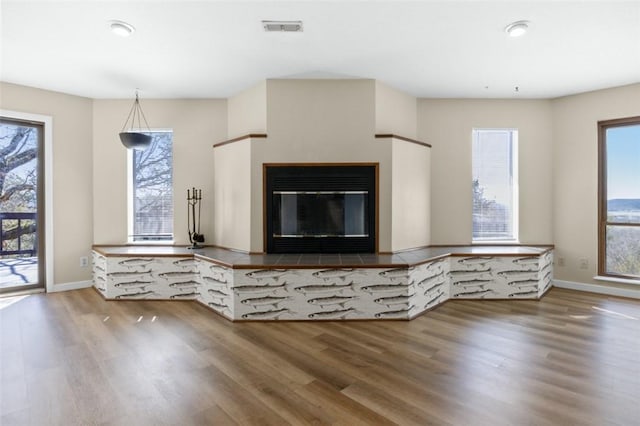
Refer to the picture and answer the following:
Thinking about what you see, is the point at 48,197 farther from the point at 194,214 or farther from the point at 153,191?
the point at 194,214

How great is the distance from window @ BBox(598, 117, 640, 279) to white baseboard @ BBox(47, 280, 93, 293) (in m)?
6.71

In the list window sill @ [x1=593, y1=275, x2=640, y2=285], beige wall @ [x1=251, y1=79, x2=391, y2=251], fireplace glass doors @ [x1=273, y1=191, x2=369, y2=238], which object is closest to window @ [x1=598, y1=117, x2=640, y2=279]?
window sill @ [x1=593, y1=275, x2=640, y2=285]

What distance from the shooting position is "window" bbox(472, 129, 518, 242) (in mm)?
4488

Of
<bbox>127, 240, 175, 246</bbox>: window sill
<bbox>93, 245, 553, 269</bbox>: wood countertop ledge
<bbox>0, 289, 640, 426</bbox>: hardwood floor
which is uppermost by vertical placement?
<bbox>127, 240, 175, 246</bbox>: window sill

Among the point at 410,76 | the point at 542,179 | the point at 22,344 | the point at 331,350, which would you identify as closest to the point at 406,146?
the point at 410,76

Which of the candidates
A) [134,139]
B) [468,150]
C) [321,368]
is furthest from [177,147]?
[468,150]

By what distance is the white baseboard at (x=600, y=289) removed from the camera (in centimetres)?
388

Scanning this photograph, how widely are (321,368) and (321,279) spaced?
99cm

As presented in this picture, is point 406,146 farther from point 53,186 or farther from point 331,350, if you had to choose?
point 53,186

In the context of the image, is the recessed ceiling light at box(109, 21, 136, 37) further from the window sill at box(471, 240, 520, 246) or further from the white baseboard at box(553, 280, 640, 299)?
the white baseboard at box(553, 280, 640, 299)

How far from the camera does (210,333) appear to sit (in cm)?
286

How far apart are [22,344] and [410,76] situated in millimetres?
4440

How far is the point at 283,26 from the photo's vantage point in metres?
2.60

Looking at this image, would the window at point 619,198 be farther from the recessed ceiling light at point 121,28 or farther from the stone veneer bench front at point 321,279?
the recessed ceiling light at point 121,28
